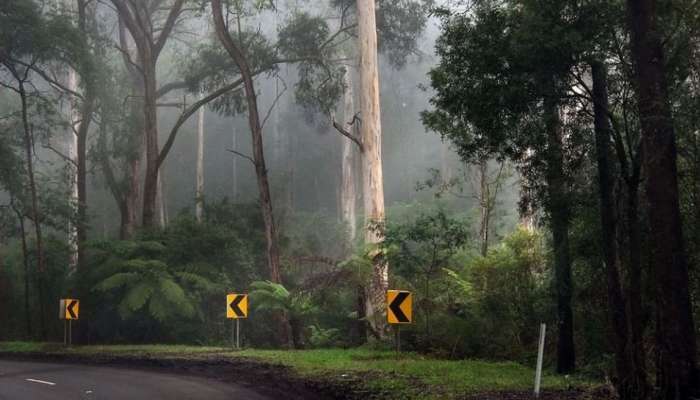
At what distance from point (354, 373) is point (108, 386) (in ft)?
15.0

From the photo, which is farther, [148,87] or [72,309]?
[148,87]

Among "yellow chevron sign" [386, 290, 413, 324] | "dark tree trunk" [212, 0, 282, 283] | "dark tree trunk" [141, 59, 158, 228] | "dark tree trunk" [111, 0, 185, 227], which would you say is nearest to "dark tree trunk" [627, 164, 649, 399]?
"yellow chevron sign" [386, 290, 413, 324]

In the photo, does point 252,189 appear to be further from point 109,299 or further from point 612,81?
point 612,81

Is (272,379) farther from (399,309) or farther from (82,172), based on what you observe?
(82,172)

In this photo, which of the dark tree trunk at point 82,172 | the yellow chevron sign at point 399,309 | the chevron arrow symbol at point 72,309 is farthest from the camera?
the dark tree trunk at point 82,172

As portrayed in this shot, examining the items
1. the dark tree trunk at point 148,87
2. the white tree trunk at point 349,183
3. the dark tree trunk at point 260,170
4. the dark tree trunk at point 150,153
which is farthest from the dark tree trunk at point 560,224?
the white tree trunk at point 349,183

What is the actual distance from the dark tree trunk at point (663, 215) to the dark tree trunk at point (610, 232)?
2.65 feet

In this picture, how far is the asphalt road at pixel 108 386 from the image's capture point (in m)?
12.5

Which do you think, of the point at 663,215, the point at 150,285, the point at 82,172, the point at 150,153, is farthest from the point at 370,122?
the point at 663,215

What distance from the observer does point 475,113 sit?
12242 millimetres

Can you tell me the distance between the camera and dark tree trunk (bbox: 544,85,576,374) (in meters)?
11.9

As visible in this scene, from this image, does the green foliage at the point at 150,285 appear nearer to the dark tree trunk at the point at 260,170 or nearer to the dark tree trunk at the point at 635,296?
the dark tree trunk at the point at 260,170

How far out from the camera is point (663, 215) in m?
9.61

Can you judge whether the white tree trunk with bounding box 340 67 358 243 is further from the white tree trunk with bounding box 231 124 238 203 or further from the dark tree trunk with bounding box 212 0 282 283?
the white tree trunk with bounding box 231 124 238 203
